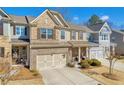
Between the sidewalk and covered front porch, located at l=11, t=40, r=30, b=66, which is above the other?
covered front porch, located at l=11, t=40, r=30, b=66

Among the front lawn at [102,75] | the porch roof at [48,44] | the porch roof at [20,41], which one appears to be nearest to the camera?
the front lawn at [102,75]

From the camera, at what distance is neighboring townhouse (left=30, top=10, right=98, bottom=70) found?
833 inches

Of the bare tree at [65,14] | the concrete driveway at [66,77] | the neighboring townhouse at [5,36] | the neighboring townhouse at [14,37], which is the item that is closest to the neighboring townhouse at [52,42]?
the bare tree at [65,14]

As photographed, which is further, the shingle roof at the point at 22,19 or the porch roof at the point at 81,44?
the porch roof at the point at 81,44

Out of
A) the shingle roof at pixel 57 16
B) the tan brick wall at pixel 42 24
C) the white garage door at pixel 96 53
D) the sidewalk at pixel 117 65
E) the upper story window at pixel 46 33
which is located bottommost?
the sidewalk at pixel 117 65

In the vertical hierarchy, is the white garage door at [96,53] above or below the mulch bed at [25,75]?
above

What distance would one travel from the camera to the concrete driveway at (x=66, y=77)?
16938 mm

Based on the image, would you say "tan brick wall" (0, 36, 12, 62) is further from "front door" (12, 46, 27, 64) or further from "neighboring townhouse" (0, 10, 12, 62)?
"front door" (12, 46, 27, 64)

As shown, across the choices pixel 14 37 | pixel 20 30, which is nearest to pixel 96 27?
pixel 20 30

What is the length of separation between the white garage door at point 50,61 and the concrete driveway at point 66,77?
0.73 meters

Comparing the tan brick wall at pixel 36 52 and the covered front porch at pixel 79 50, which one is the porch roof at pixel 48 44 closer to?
the tan brick wall at pixel 36 52

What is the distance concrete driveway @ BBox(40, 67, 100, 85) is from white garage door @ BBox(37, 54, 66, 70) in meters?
0.73

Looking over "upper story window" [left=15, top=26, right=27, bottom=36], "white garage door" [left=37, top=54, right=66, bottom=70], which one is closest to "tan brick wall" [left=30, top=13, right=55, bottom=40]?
"upper story window" [left=15, top=26, right=27, bottom=36]
